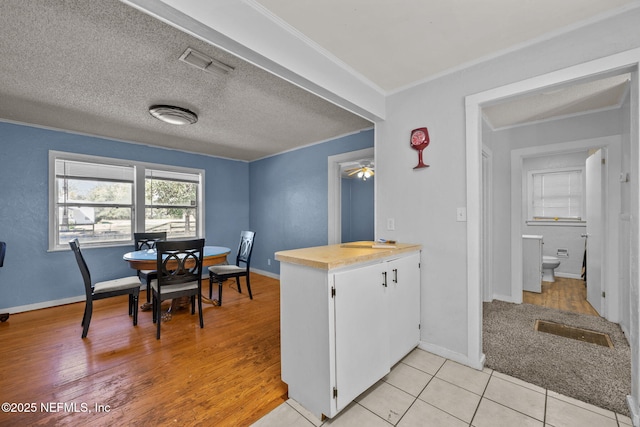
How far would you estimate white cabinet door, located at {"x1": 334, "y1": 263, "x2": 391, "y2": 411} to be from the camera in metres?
1.54

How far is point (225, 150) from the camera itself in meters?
4.91

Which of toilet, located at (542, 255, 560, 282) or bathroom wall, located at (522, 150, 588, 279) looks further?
bathroom wall, located at (522, 150, 588, 279)

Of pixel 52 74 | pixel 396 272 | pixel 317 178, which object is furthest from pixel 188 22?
pixel 317 178

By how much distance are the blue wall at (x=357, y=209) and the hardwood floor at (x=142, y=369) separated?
15.9ft

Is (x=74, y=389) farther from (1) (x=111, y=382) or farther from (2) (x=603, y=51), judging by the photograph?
Answer: (2) (x=603, y=51)

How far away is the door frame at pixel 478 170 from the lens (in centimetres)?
158

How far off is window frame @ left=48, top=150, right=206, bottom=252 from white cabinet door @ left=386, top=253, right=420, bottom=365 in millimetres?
4188

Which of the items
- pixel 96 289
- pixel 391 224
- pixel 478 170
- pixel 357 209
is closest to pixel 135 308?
pixel 96 289

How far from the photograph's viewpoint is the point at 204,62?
6.79 ft

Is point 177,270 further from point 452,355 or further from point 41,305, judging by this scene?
point 452,355

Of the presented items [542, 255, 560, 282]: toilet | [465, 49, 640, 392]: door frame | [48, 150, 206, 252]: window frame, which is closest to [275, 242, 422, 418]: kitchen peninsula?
[465, 49, 640, 392]: door frame

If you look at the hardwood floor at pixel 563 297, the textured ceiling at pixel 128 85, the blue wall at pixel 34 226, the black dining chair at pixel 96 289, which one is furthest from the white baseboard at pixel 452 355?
the blue wall at pixel 34 226

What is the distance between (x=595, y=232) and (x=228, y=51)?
448cm

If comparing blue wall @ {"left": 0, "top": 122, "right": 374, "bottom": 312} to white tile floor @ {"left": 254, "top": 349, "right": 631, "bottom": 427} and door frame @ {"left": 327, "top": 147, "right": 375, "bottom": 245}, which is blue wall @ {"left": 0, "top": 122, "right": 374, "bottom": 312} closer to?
door frame @ {"left": 327, "top": 147, "right": 375, "bottom": 245}
